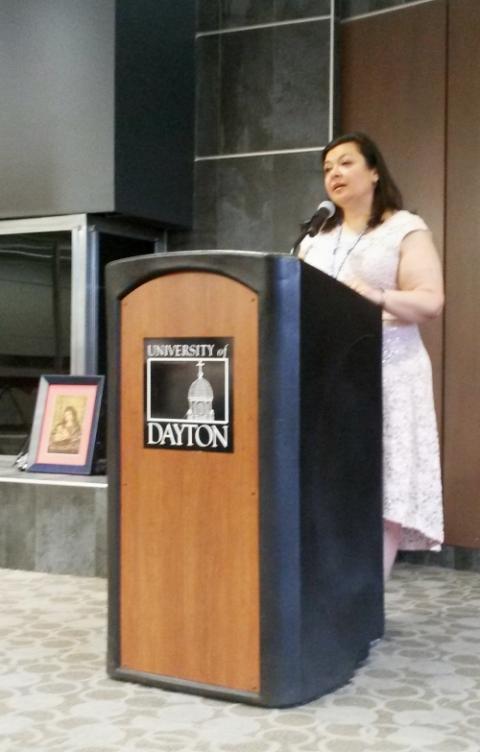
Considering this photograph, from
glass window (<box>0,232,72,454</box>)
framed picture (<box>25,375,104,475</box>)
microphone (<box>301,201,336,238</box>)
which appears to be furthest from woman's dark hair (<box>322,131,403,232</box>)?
glass window (<box>0,232,72,454</box>)

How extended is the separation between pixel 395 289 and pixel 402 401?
0.30 metres

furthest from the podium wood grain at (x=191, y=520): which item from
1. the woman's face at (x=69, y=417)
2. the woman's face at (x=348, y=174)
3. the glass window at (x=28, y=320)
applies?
the glass window at (x=28, y=320)

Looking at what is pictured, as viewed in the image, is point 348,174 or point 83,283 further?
point 83,283

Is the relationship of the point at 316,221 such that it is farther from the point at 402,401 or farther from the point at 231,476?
the point at 231,476

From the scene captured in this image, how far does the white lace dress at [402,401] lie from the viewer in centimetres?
255

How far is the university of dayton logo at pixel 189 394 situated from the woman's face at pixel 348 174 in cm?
82

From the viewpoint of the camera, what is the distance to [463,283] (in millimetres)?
3684

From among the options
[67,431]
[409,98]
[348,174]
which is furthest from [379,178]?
[67,431]

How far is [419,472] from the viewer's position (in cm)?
259

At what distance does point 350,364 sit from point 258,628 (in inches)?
25.1

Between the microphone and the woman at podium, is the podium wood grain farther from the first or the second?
the woman at podium

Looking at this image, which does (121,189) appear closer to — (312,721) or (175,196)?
(175,196)

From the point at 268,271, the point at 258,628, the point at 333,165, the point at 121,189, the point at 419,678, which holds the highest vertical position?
the point at 121,189

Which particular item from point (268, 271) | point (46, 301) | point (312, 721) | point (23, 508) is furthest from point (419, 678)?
point (46, 301)
